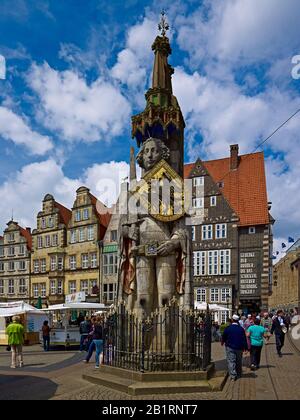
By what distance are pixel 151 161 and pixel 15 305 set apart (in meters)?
15.2

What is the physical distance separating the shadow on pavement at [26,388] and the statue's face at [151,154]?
195 inches

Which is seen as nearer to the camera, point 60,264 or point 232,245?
point 232,245

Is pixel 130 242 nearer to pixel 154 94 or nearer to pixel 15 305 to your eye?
pixel 154 94

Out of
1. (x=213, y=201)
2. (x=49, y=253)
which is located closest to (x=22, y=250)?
(x=49, y=253)

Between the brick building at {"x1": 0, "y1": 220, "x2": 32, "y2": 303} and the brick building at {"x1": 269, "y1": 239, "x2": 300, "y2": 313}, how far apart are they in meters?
26.5

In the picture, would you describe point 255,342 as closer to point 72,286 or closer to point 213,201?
point 213,201

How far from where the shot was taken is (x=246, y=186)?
140 feet

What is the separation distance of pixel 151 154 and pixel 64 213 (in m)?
37.5

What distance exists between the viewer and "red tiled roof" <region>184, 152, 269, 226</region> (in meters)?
40.0

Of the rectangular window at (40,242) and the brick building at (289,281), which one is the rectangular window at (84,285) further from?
the brick building at (289,281)

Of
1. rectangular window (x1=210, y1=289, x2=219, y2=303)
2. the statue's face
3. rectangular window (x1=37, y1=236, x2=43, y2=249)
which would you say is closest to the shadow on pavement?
the statue's face

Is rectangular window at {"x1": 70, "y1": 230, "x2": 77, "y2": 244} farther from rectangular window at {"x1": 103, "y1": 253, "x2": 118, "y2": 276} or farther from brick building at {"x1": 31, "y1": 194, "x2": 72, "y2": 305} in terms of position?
rectangular window at {"x1": 103, "y1": 253, "x2": 118, "y2": 276}
